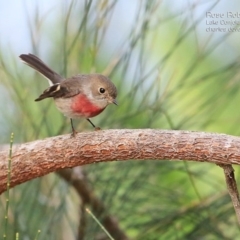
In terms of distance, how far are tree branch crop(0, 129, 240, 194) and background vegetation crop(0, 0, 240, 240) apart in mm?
281

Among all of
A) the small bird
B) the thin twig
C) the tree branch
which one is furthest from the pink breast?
the thin twig

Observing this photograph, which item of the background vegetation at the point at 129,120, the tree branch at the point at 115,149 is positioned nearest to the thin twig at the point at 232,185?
the tree branch at the point at 115,149

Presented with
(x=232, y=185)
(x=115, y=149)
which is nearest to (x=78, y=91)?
(x=115, y=149)

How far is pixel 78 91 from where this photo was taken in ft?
3.97

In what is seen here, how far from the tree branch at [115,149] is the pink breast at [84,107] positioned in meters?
0.20

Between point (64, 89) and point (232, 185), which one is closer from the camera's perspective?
point (232, 185)

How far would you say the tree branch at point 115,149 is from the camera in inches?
32.4

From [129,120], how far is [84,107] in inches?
6.9

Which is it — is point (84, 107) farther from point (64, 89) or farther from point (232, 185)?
point (232, 185)

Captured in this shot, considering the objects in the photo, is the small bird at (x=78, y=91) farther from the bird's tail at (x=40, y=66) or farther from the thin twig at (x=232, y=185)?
the thin twig at (x=232, y=185)

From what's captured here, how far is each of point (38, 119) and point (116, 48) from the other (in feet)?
0.82

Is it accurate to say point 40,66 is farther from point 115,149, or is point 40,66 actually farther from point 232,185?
point 232,185

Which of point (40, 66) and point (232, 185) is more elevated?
point (40, 66)

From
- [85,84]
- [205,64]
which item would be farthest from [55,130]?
[205,64]
